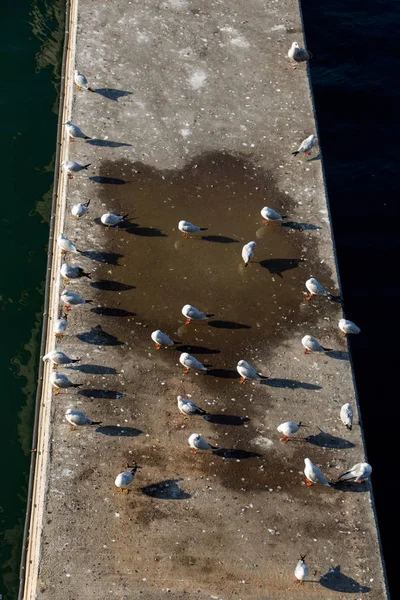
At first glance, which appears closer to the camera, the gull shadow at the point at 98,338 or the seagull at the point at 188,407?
the seagull at the point at 188,407

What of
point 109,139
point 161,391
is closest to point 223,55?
point 109,139

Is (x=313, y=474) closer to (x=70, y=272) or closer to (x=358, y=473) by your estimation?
(x=358, y=473)

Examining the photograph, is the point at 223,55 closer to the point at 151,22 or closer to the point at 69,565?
the point at 151,22

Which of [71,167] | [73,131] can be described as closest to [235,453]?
[71,167]

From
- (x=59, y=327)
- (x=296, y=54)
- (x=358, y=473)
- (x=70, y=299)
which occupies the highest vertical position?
(x=296, y=54)

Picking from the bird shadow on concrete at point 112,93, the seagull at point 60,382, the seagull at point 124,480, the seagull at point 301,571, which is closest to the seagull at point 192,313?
the seagull at point 60,382

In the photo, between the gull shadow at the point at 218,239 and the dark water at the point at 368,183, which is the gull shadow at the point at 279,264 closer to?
the gull shadow at the point at 218,239
